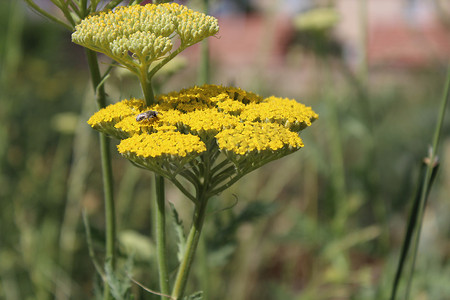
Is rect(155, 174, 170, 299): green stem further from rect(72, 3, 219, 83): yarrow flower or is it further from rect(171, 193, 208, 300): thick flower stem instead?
rect(72, 3, 219, 83): yarrow flower

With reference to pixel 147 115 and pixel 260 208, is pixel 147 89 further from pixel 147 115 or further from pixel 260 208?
pixel 260 208

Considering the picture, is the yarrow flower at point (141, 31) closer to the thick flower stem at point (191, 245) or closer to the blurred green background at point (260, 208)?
the thick flower stem at point (191, 245)

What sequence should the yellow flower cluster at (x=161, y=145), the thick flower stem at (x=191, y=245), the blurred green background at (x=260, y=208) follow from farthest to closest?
the blurred green background at (x=260, y=208), the thick flower stem at (x=191, y=245), the yellow flower cluster at (x=161, y=145)

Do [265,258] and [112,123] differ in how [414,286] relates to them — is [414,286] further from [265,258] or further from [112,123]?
[112,123]

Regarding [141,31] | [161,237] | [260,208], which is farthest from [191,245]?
[260,208]

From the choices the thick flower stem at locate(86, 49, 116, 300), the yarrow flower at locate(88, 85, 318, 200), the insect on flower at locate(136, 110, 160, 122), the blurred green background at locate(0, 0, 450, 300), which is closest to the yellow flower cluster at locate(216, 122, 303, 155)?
the yarrow flower at locate(88, 85, 318, 200)

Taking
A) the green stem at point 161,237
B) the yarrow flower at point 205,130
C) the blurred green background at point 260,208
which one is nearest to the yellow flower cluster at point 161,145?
the yarrow flower at point 205,130
